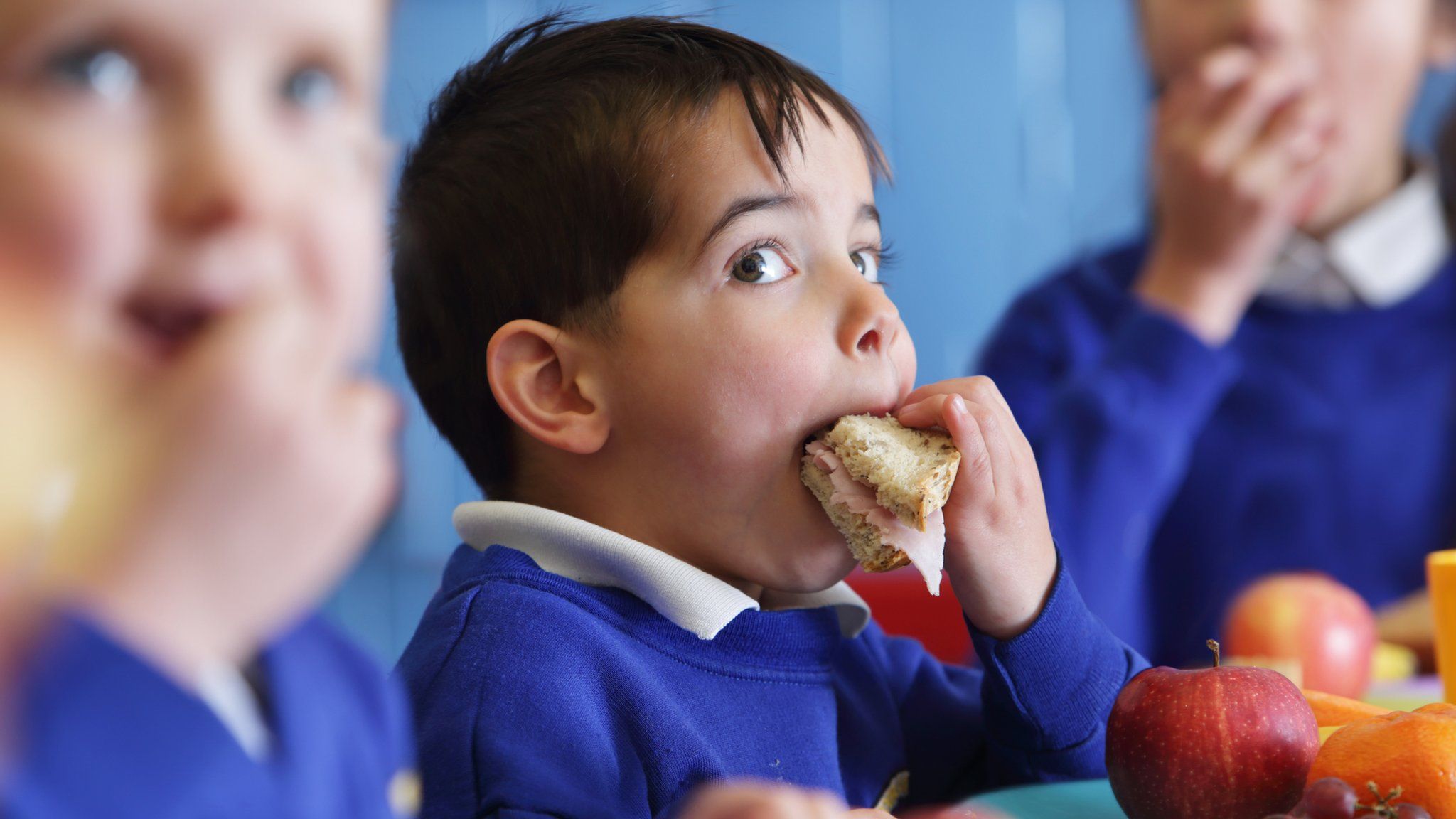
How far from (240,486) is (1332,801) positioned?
1.51 ft

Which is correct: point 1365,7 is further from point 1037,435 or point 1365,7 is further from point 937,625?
point 937,625

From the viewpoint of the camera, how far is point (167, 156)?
28 cm

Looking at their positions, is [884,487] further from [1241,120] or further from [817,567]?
[1241,120]

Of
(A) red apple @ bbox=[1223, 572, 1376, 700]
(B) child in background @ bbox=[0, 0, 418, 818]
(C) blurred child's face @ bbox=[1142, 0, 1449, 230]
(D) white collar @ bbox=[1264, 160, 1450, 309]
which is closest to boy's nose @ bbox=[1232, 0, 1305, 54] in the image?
(C) blurred child's face @ bbox=[1142, 0, 1449, 230]

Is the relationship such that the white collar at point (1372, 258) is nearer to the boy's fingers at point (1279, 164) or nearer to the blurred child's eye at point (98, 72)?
the boy's fingers at point (1279, 164)

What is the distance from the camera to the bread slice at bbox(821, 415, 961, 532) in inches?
27.6

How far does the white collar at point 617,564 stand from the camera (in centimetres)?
72

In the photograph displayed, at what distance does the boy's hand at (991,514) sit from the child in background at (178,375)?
498 mm

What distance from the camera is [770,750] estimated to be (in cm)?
73

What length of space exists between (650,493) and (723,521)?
5 cm

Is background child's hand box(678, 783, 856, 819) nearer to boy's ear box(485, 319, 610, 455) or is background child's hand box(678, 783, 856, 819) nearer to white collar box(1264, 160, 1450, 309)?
boy's ear box(485, 319, 610, 455)

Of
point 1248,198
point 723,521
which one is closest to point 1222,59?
point 1248,198

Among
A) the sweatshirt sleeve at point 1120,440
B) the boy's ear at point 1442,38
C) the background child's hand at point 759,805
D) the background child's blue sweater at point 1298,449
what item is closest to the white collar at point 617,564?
the background child's hand at point 759,805

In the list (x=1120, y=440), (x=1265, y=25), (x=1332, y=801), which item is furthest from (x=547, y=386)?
(x=1265, y=25)
